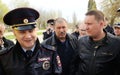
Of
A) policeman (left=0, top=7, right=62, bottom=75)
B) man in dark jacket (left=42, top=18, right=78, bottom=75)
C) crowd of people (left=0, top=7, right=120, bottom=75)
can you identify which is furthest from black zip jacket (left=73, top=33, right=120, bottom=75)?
policeman (left=0, top=7, right=62, bottom=75)

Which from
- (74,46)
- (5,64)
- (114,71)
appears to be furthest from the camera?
(74,46)

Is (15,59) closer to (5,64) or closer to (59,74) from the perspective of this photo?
(5,64)

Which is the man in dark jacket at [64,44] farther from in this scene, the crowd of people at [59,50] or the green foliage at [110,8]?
the green foliage at [110,8]

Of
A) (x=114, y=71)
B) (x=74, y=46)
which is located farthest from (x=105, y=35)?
(x=74, y=46)

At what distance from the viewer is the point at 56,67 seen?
346 centimetres

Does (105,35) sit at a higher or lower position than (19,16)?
lower

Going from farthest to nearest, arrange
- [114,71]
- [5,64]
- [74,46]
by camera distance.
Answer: [74,46]
[114,71]
[5,64]

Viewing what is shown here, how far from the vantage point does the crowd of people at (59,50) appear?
332 centimetres

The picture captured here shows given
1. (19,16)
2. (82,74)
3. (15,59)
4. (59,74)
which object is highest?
(19,16)

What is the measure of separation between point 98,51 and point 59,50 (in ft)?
4.46

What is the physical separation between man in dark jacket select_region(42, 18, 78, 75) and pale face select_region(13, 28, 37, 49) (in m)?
2.37

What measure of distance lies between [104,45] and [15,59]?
1744 millimetres

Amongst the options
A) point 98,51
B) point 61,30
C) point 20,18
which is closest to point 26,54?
point 20,18

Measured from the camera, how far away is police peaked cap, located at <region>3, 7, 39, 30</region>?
11.1ft
